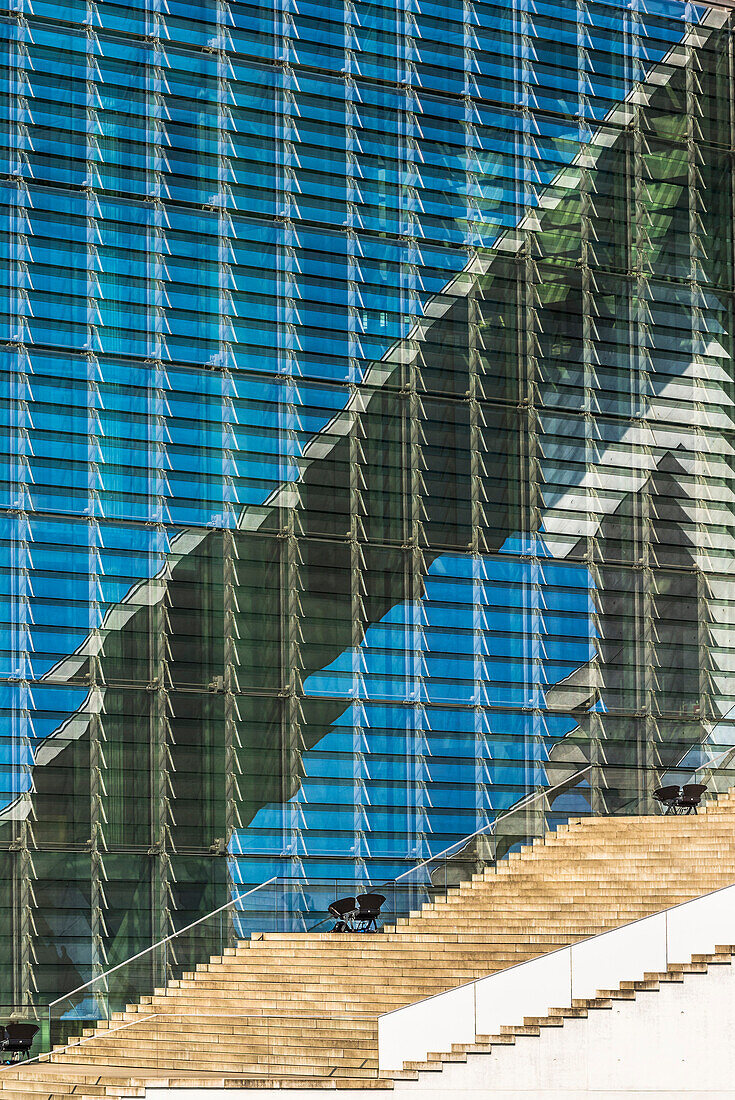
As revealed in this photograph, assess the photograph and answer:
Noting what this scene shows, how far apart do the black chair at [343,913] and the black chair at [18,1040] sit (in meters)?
3.18

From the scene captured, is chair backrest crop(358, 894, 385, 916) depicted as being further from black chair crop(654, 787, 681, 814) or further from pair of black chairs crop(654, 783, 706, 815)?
black chair crop(654, 787, 681, 814)

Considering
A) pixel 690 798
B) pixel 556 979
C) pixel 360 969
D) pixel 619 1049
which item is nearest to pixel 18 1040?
pixel 360 969

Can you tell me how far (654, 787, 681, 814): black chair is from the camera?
22.2 metres

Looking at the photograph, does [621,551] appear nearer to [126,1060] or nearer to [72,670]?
[72,670]

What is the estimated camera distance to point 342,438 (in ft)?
80.3

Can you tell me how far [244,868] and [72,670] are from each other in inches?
132

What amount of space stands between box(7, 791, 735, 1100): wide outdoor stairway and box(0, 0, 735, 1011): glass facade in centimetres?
299

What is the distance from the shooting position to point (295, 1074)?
14.5m

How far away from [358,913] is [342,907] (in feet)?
0.79

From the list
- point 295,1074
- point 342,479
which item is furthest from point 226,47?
point 295,1074

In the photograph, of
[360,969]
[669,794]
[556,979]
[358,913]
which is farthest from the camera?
[669,794]

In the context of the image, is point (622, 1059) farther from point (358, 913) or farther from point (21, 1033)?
point (21, 1033)

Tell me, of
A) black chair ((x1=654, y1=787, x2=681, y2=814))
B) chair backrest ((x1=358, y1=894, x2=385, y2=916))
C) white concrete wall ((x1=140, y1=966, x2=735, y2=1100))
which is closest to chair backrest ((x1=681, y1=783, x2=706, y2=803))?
black chair ((x1=654, y1=787, x2=681, y2=814))

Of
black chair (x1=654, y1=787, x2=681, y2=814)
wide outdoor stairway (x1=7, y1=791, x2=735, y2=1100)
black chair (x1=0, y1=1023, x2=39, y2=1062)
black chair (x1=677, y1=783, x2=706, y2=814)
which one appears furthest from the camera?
black chair (x1=654, y1=787, x2=681, y2=814)
